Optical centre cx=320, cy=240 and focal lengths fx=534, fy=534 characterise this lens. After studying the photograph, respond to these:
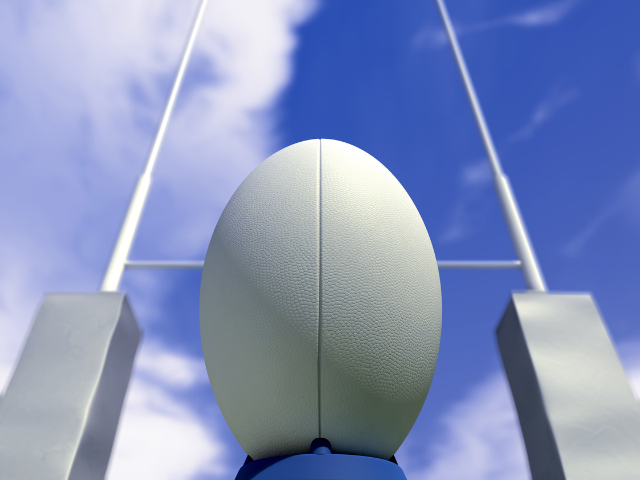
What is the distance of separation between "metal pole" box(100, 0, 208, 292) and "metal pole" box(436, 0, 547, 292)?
275 centimetres

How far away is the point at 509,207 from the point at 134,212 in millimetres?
2813

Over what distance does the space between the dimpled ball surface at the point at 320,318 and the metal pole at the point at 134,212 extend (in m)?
1.41

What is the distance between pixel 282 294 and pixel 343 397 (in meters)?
0.45

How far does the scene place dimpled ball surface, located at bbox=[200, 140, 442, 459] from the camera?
2014 mm

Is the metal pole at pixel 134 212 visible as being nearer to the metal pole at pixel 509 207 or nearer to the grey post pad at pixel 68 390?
the grey post pad at pixel 68 390

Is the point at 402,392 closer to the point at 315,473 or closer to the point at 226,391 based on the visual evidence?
the point at 315,473

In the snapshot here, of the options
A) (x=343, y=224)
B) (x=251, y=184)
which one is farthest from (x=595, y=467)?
(x=251, y=184)

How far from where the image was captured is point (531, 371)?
283cm

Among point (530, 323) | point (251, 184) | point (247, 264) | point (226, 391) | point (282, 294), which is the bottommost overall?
point (226, 391)

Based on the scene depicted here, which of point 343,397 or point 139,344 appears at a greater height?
point 139,344

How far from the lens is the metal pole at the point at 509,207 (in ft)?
11.8

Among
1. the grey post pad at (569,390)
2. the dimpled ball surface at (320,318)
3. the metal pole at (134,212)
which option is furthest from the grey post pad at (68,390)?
the grey post pad at (569,390)

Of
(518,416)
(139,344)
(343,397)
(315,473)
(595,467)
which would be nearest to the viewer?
(315,473)

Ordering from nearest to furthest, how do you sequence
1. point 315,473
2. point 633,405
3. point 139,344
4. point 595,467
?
1. point 315,473
2. point 595,467
3. point 633,405
4. point 139,344
